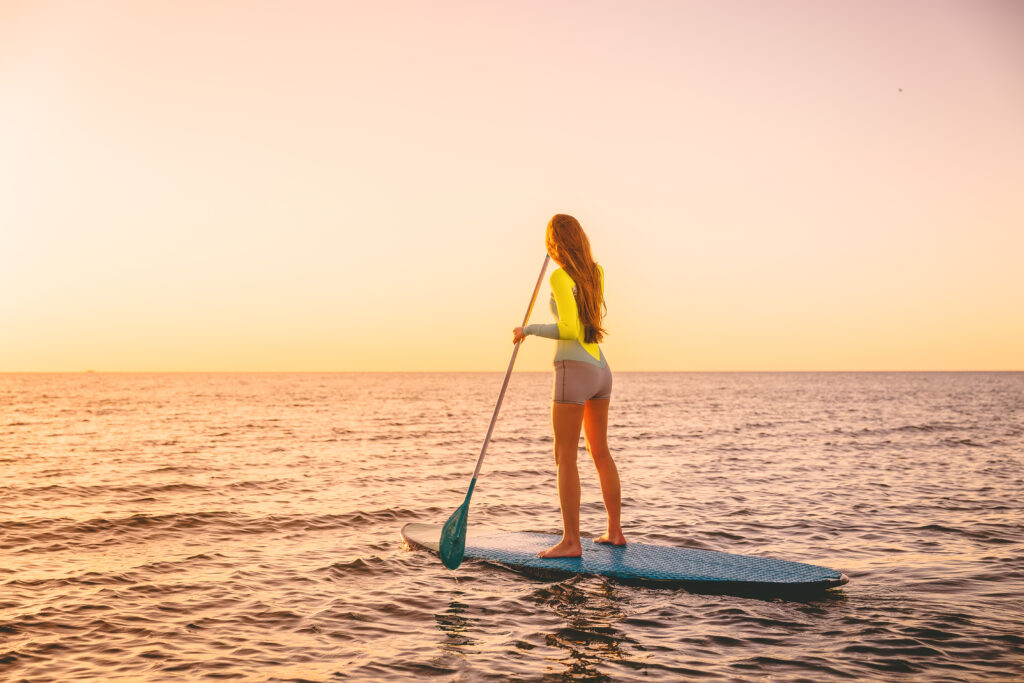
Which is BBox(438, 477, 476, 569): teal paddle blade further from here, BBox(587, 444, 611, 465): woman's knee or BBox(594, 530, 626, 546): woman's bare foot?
BBox(594, 530, 626, 546): woman's bare foot

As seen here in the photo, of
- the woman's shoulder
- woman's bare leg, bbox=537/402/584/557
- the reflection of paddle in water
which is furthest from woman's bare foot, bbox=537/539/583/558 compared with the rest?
the woman's shoulder

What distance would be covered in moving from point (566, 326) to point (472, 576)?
2.57 meters

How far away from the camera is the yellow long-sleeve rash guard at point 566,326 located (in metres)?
6.27

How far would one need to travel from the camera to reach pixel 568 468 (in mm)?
6516

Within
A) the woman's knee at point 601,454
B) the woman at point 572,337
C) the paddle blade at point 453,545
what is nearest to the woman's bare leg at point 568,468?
the woman at point 572,337

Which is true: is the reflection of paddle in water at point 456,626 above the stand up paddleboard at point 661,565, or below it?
below

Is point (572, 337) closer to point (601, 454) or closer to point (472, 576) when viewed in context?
point (601, 454)

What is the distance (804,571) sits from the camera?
638 centimetres

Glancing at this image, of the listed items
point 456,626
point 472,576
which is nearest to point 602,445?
point 472,576

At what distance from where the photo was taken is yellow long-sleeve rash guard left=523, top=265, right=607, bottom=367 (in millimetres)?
6270

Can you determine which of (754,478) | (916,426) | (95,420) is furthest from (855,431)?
(95,420)

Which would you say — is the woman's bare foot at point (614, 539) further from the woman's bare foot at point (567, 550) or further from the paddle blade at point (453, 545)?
the paddle blade at point (453, 545)

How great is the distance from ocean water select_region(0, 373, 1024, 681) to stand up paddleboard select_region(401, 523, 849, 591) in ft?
0.46

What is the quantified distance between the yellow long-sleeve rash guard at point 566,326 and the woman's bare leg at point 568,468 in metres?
0.45
